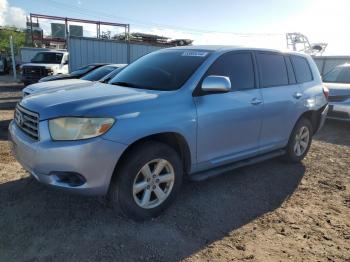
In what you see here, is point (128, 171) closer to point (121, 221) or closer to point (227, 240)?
point (121, 221)

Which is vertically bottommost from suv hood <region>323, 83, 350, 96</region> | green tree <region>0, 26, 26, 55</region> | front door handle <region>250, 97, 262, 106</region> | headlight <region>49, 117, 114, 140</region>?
suv hood <region>323, 83, 350, 96</region>

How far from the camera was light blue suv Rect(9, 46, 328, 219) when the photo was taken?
10.1ft

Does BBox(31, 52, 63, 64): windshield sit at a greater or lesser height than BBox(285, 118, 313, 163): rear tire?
greater

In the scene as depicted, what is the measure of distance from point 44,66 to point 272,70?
13.0 meters

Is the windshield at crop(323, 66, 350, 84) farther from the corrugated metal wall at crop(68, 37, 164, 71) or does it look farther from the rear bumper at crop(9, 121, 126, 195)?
the corrugated metal wall at crop(68, 37, 164, 71)

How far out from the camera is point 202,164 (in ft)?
13.1

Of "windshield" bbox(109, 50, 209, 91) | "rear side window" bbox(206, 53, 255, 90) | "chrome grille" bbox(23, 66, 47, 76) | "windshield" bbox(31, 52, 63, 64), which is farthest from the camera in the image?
"windshield" bbox(31, 52, 63, 64)

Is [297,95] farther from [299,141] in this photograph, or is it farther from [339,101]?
[339,101]

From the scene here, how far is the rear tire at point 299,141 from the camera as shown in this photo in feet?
18.0

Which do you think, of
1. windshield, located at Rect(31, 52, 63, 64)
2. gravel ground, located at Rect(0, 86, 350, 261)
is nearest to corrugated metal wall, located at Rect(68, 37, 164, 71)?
windshield, located at Rect(31, 52, 63, 64)

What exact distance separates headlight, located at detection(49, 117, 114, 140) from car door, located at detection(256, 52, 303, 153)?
95.8 inches

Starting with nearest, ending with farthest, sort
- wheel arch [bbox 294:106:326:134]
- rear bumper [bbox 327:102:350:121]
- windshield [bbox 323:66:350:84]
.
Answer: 1. wheel arch [bbox 294:106:326:134]
2. rear bumper [bbox 327:102:350:121]
3. windshield [bbox 323:66:350:84]

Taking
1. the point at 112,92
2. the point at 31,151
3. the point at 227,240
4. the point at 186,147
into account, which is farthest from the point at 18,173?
the point at 227,240

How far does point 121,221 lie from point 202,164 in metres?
1.12
